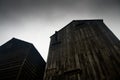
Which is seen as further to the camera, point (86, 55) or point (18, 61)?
point (18, 61)

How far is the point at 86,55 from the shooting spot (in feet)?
26.5

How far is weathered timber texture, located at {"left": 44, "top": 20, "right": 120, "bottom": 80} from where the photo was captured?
21.9 feet

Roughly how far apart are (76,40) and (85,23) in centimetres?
289

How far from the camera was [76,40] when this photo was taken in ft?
33.1

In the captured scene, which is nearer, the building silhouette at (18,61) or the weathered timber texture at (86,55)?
the weathered timber texture at (86,55)

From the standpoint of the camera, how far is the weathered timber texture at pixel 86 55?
666cm

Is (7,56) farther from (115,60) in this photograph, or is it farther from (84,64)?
(115,60)

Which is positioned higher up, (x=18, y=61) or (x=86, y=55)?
(x=18, y=61)

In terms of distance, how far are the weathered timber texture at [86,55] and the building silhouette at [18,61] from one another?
→ 6.92ft

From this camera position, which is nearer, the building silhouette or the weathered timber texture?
the weathered timber texture

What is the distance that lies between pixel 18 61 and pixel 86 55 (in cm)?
606

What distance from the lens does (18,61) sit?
10.2 m

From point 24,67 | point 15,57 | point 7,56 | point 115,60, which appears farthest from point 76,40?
point 7,56

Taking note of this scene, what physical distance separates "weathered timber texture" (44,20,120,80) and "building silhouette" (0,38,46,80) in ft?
6.92
